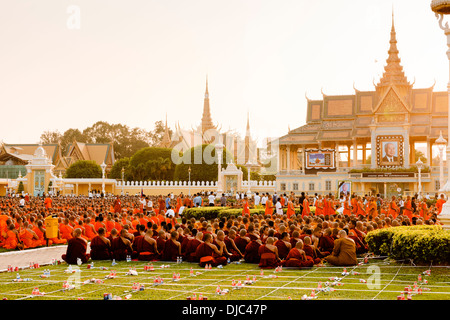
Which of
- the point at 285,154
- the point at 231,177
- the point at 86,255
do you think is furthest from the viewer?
the point at 285,154

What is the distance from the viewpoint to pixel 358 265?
11.4 m

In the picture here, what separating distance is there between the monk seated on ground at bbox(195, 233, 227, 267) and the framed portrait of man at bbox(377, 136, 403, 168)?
133ft

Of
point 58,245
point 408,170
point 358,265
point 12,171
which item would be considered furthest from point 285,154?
point 358,265

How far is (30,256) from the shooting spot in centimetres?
1441

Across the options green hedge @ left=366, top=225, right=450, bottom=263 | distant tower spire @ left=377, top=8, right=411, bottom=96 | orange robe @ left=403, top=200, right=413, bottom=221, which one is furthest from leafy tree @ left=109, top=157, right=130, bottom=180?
green hedge @ left=366, top=225, right=450, bottom=263

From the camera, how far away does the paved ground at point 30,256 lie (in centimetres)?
1315

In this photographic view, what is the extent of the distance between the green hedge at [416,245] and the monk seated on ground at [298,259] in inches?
63.3

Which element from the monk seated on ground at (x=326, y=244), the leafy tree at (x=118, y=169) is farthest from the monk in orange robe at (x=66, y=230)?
the leafy tree at (x=118, y=169)

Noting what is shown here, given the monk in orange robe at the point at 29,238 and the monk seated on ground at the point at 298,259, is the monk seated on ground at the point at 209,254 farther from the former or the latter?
the monk in orange robe at the point at 29,238

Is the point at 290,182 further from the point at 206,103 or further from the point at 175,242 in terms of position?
the point at 206,103

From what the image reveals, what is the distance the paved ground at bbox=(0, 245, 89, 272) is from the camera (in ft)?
43.1

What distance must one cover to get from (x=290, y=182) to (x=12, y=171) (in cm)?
3782

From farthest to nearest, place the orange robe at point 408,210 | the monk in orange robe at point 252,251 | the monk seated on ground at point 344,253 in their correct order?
the orange robe at point 408,210
the monk in orange robe at point 252,251
the monk seated on ground at point 344,253

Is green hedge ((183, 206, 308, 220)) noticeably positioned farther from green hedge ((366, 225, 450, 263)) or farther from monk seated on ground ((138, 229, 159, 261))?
green hedge ((366, 225, 450, 263))
